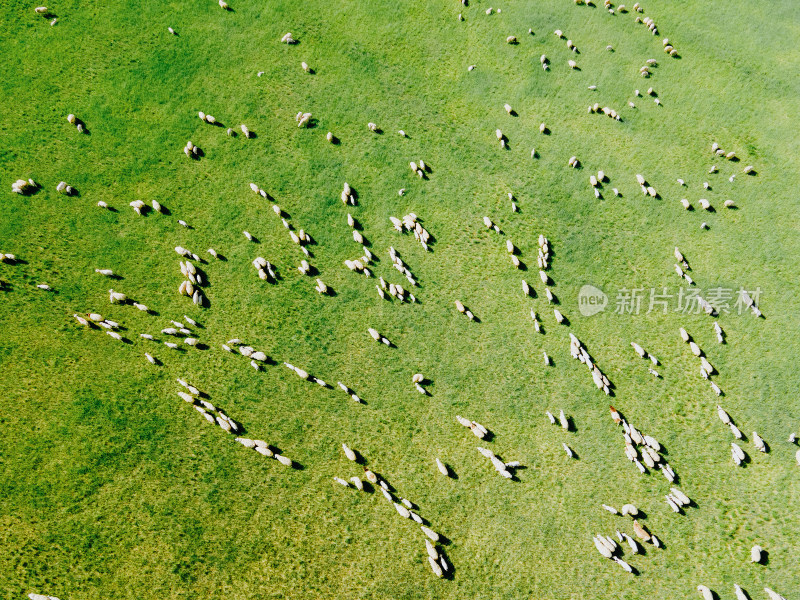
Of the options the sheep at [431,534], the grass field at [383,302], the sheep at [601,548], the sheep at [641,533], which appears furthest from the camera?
the sheep at [641,533]

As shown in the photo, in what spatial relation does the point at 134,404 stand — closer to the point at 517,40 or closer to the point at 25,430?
the point at 25,430

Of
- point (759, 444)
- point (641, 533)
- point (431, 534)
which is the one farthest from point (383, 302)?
point (759, 444)

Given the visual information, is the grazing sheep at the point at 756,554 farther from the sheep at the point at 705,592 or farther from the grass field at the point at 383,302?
the sheep at the point at 705,592

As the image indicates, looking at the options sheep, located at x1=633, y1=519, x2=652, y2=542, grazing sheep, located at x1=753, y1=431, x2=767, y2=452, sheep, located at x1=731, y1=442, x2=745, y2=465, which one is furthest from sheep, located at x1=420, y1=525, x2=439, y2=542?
grazing sheep, located at x1=753, y1=431, x2=767, y2=452

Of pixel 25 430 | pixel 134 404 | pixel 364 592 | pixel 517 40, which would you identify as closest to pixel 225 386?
pixel 134 404

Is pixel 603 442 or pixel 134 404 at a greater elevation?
pixel 603 442

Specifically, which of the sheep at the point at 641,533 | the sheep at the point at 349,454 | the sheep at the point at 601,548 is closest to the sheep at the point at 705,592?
the sheep at the point at 641,533

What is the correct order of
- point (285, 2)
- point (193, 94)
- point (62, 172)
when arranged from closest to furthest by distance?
1. point (62, 172)
2. point (193, 94)
3. point (285, 2)

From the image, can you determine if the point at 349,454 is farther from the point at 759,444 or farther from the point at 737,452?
the point at 759,444
